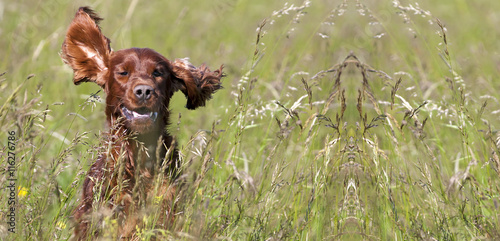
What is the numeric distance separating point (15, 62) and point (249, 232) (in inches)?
138

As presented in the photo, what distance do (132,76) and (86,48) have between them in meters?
0.56

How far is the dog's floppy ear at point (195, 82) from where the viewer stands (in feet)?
14.7

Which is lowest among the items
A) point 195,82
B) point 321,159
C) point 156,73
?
point 321,159

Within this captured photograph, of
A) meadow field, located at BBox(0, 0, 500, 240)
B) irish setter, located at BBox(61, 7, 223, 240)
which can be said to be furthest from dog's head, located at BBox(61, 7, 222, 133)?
meadow field, located at BBox(0, 0, 500, 240)

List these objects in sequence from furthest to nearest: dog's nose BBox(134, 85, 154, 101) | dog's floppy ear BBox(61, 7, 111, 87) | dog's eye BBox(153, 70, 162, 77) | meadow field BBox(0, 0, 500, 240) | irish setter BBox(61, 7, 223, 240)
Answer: dog's floppy ear BBox(61, 7, 111, 87)
dog's eye BBox(153, 70, 162, 77)
dog's nose BBox(134, 85, 154, 101)
irish setter BBox(61, 7, 223, 240)
meadow field BBox(0, 0, 500, 240)

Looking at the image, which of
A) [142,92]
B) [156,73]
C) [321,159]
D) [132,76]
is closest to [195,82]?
[156,73]

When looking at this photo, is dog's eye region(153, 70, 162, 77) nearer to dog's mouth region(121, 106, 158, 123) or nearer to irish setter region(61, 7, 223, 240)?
irish setter region(61, 7, 223, 240)

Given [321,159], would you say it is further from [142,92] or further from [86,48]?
[86,48]

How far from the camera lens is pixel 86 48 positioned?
441 centimetres

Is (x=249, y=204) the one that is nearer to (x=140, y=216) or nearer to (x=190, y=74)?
(x=140, y=216)

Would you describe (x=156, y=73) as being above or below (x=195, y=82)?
above

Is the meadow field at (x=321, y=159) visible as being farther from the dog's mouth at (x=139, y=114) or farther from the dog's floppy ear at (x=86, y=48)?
the dog's floppy ear at (x=86, y=48)

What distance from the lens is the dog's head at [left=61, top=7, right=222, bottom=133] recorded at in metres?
3.90

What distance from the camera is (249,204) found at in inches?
131
